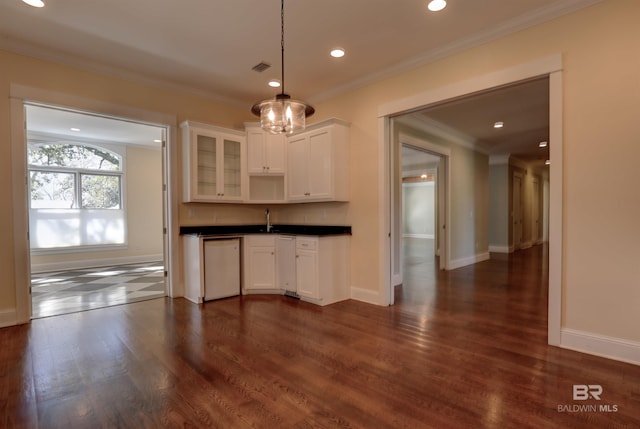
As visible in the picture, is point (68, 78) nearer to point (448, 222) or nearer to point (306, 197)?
point (306, 197)

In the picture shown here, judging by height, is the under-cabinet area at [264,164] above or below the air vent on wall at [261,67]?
below

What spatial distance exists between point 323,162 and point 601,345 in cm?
329

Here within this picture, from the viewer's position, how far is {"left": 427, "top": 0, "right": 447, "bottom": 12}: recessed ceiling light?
2.63 meters

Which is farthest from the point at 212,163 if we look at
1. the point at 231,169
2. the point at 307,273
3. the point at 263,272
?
the point at 307,273

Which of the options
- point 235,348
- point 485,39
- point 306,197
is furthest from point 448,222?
point 235,348

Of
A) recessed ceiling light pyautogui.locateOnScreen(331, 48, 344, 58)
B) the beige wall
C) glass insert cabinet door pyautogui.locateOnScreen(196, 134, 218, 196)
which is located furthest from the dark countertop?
recessed ceiling light pyautogui.locateOnScreen(331, 48, 344, 58)

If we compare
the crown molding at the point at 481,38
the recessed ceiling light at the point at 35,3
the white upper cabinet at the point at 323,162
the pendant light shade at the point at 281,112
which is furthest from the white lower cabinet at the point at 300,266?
the recessed ceiling light at the point at 35,3

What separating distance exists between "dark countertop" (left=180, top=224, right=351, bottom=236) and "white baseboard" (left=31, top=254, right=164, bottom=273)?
14.0 feet

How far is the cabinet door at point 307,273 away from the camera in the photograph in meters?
4.06

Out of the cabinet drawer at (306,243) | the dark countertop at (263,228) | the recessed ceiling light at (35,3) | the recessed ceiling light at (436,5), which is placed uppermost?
the recessed ceiling light at (35,3)

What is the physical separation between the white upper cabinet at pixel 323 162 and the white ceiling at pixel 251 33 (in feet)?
2.31

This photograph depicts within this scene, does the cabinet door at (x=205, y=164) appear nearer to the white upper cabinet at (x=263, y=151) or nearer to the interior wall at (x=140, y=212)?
the white upper cabinet at (x=263, y=151)

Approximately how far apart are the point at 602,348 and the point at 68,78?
5.80 metres

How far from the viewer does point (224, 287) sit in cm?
442
